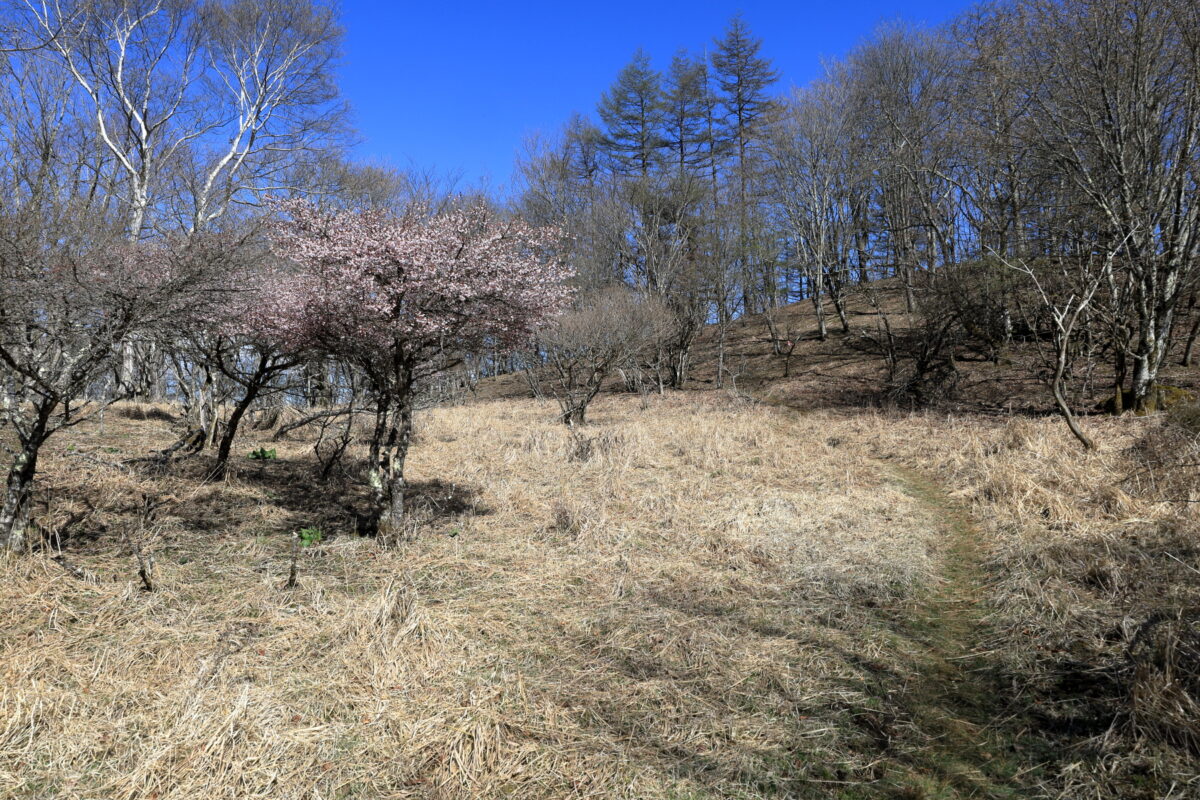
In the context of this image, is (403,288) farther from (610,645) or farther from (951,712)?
(951,712)

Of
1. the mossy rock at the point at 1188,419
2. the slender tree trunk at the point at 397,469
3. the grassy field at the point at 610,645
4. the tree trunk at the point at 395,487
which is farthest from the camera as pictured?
the mossy rock at the point at 1188,419

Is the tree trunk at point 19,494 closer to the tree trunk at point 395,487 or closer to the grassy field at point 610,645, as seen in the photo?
the grassy field at point 610,645

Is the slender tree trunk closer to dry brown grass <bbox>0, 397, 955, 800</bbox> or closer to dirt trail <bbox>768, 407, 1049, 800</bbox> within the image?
dry brown grass <bbox>0, 397, 955, 800</bbox>

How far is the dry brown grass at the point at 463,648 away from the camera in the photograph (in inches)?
119

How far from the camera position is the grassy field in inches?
118

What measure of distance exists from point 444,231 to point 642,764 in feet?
14.2

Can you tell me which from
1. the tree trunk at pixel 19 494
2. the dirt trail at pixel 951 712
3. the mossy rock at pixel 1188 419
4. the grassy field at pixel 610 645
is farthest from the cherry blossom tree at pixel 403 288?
the mossy rock at pixel 1188 419

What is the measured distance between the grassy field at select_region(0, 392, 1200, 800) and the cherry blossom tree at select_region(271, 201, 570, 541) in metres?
1.79

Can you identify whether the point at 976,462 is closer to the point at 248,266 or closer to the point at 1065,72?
the point at 1065,72

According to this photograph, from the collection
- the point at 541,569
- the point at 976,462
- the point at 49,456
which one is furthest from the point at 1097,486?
the point at 49,456

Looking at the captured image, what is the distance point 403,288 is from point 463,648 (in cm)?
290

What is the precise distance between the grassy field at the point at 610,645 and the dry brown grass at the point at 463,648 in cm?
2

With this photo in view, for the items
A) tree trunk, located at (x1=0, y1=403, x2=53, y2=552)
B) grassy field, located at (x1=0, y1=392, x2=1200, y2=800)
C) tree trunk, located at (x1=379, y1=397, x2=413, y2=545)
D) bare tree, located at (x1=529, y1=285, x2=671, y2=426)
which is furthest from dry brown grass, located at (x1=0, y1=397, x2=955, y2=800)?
bare tree, located at (x1=529, y1=285, x2=671, y2=426)

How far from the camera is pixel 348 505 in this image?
24.9 feet
